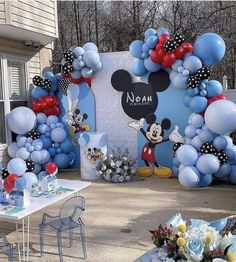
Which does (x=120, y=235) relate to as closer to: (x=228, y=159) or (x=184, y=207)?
(x=184, y=207)

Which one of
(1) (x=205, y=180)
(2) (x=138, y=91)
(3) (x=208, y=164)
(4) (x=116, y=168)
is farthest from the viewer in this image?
(2) (x=138, y=91)

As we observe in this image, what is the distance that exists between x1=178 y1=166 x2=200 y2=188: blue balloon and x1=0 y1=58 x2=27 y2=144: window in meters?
4.07

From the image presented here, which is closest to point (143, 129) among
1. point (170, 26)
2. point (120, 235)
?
point (120, 235)

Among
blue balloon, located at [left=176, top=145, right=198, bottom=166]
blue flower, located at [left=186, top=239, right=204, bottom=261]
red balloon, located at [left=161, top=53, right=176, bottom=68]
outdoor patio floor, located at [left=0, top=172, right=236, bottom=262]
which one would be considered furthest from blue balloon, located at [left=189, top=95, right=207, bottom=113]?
blue flower, located at [left=186, top=239, right=204, bottom=261]

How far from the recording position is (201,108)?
7031mm

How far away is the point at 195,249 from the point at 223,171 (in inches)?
210

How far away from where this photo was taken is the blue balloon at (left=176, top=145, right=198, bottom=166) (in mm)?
6742

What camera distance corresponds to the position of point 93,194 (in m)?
6.79

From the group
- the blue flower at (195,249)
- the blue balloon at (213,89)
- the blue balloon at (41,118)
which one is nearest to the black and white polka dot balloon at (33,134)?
the blue balloon at (41,118)

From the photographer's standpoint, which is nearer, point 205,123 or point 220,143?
point 220,143

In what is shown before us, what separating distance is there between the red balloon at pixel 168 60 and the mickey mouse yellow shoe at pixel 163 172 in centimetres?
221

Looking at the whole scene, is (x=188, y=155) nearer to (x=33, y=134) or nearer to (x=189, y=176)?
(x=189, y=176)

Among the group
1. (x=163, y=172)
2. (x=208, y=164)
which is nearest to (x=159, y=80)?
(x=163, y=172)

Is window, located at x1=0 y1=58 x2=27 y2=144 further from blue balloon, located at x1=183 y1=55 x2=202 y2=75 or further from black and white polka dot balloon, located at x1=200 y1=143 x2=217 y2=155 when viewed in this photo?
black and white polka dot balloon, located at x1=200 y1=143 x2=217 y2=155
